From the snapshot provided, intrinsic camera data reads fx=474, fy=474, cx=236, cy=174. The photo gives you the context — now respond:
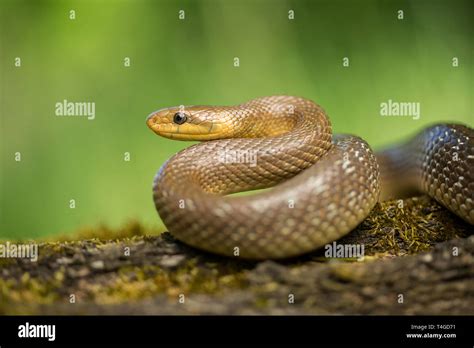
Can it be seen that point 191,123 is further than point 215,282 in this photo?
Yes

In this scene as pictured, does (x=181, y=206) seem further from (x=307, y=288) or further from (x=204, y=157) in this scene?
(x=307, y=288)

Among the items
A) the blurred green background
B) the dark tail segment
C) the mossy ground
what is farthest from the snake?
the blurred green background

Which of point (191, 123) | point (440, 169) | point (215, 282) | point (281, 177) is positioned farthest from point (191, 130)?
point (440, 169)

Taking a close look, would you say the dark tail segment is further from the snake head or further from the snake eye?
the snake eye

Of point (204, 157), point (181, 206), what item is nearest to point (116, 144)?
point (204, 157)

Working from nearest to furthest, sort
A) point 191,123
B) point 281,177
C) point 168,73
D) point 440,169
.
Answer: point 281,177 < point 440,169 < point 191,123 < point 168,73

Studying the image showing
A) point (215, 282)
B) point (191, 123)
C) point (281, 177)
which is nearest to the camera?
point (215, 282)

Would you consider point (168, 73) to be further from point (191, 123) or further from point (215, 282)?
point (215, 282)

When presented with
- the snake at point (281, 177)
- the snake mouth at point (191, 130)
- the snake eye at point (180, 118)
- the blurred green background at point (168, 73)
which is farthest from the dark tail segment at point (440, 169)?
the snake eye at point (180, 118)
